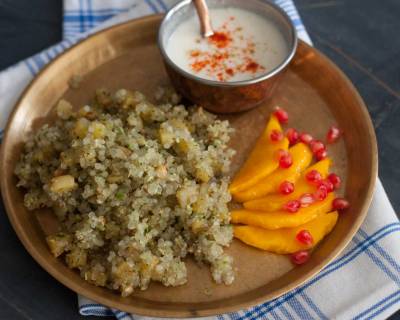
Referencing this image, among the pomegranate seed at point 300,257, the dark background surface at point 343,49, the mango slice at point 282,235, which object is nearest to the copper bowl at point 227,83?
the dark background surface at point 343,49

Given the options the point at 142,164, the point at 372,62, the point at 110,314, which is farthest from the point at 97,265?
the point at 372,62

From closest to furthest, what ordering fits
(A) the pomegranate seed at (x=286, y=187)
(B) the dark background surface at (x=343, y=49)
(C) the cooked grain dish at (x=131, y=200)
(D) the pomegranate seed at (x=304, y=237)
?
(C) the cooked grain dish at (x=131, y=200), (D) the pomegranate seed at (x=304, y=237), (A) the pomegranate seed at (x=286, y=187), (B) the dark background surface at (x=343, y=49)

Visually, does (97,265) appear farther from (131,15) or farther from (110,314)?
(131,15)

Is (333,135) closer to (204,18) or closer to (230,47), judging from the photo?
(230,47)

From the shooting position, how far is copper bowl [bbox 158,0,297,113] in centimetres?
334

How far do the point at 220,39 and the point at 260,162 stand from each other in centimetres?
89

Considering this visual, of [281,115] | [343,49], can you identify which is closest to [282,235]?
[281,115]

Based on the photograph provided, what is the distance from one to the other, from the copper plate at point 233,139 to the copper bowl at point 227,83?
0.55 feet

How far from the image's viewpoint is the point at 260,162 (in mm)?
3256

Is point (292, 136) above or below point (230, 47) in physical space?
below

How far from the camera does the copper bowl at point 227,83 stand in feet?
10.9

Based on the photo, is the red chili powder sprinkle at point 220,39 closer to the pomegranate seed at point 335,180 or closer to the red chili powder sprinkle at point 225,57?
the red chili powder sprinkle at point 225,57

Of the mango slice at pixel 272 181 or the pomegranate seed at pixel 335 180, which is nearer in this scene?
the mango slice at pixel 272 181

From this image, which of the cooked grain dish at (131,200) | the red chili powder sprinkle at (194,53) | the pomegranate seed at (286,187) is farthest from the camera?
the red chili powder sprinkle at (194,53)
